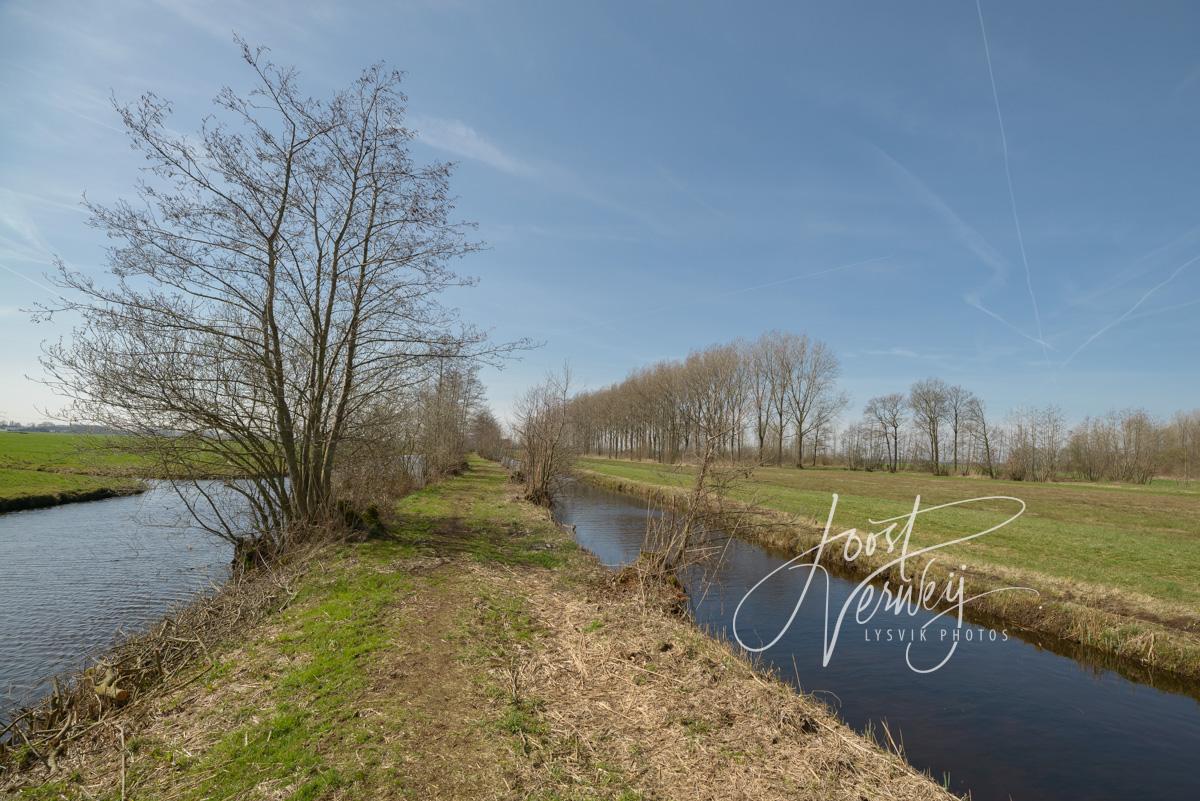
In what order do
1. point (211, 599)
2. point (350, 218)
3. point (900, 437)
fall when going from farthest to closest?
point (900, 437) < point (350, 218) < point (211, 599)

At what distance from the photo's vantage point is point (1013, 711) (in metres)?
7.57

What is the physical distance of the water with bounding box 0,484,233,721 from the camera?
827 centimetres

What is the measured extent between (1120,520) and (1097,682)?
55.6 ft

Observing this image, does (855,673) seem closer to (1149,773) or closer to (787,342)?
(1149,773)

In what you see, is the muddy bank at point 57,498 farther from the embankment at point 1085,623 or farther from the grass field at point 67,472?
the embankment at point 1085,623

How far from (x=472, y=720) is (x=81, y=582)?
483 inches

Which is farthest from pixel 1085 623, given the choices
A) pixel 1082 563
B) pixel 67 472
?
pixel 67 472

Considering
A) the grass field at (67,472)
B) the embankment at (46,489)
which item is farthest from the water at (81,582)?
the embankment at (46,489)

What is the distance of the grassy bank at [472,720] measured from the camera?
432 centimetres

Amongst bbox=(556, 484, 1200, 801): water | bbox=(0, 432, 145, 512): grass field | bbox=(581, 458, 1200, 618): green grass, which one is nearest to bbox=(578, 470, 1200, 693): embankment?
bbox=(556, 484, 1200, 801): water

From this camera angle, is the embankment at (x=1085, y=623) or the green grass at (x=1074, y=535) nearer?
the embankment at (x=1085, y=623)

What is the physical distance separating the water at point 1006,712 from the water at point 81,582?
10602 millimetres

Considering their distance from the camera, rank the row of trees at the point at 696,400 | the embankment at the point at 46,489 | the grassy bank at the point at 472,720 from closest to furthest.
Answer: the grassy bank at the point at 472,720 → the embankment at the point at 46,489 → the row of trees at the point at 696,400

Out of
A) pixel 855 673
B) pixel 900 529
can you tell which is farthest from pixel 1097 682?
pixel 900 529
